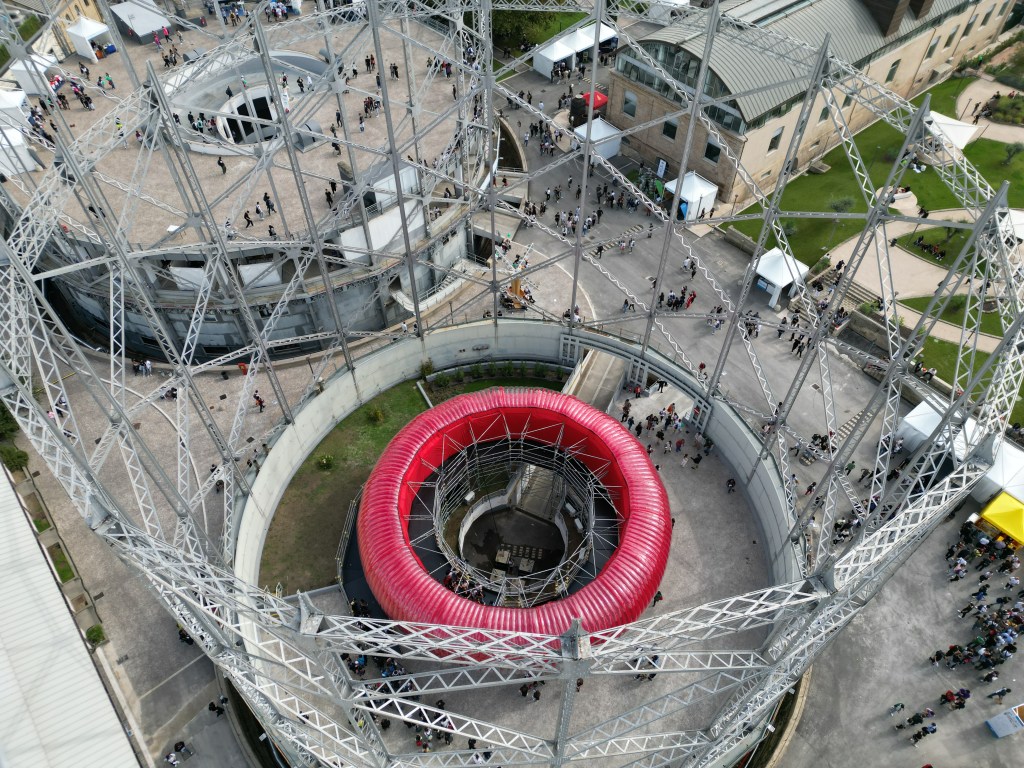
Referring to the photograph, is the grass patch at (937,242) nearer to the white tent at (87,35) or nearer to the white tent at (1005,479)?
the white tent at (1005,479)

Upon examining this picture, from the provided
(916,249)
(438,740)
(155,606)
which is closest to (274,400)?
(155,606)

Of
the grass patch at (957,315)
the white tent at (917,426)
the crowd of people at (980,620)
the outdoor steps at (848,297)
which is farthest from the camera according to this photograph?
the outdoor steps at (848,297)

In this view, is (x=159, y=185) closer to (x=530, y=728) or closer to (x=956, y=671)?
(x=530, y=728)

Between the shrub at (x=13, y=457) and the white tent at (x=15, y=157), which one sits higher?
the white tent at (x=15, y=157)

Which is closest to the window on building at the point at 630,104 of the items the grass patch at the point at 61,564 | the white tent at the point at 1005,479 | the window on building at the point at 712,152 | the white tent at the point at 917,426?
the window on building at the point at 712,152

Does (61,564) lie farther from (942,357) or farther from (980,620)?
(942,357)

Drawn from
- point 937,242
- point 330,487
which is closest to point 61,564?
point 330,487

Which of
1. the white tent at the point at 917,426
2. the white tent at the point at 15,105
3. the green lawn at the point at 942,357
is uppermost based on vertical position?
the white tent at the point at 15,105
